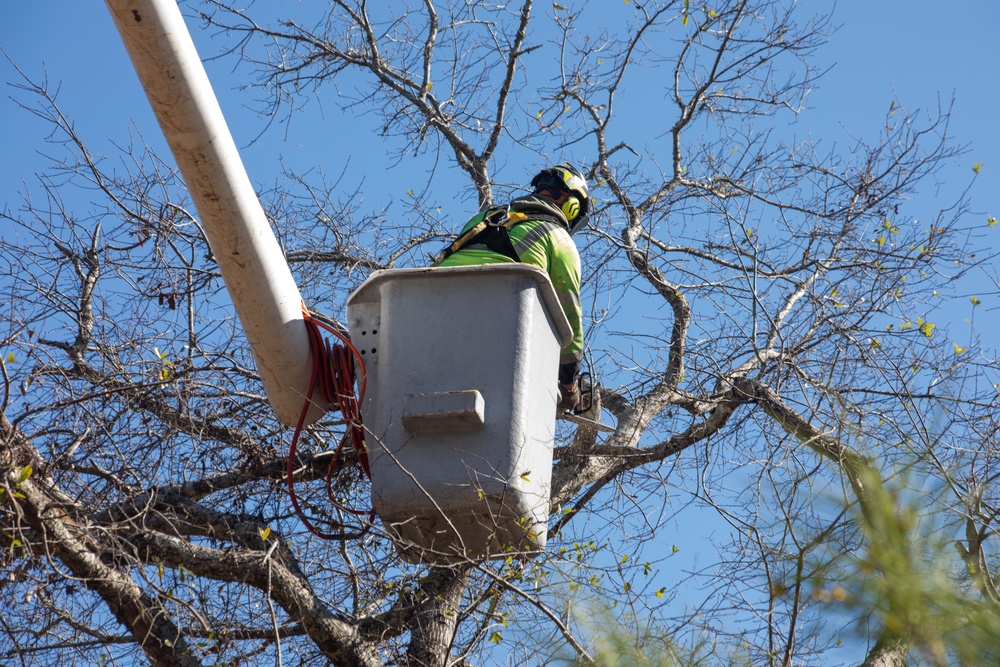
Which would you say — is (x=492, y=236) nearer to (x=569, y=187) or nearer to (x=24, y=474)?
(x=569, y=187)

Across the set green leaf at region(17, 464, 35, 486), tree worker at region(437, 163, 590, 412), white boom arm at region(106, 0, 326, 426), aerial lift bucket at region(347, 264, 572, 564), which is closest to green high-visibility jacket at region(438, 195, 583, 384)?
tree worker at region(437, 163, 590, 412)

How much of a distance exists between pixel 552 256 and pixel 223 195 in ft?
6.12

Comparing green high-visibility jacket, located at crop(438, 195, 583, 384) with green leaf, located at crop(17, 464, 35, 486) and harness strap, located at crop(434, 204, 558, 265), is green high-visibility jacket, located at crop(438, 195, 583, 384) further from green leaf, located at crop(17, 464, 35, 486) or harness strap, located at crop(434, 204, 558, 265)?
green leaf, located at crop(17, 464, 35, 486)

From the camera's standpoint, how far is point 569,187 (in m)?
6.58

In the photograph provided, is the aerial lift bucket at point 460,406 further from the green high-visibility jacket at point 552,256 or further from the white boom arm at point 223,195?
the green high-visibility jacket at point 552,256

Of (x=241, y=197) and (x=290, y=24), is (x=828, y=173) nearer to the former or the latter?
(x=290, y=24)

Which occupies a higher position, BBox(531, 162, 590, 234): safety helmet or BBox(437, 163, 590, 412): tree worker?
BBox(531, 162, 590, 234): safety helmet

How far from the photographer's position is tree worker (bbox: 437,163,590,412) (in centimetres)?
553

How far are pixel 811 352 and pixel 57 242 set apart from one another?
4577 mm

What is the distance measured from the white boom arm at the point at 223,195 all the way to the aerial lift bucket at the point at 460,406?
0.36m

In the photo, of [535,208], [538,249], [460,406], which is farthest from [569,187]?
[460,406]

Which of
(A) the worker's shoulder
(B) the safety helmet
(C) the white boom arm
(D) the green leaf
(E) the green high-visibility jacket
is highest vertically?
(B) the safety helmet

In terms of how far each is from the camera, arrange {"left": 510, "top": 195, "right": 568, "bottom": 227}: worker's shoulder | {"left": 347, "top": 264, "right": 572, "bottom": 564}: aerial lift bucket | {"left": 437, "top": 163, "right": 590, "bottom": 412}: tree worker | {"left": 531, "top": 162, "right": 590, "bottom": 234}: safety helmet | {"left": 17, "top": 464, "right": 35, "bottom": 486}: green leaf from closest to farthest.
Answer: {"left": 17, "top": 464, "right": 35, "bottom": 486}: green leaf
{"left": 347, "top": 264, "right": 572, "bottom": 564}: aerial lift bucket
{"left": 437, "top": 163, "right": 590, "bottom": 412}: tree worker
{"left": 510, "top": 195, "right": 568, "bottom": 227}: worker's shoulder
{"left": 531, "top": 162, "right": 590, "bottom": 234}: safety helmet

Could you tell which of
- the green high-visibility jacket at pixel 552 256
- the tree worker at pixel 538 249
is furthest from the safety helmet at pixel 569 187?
the green high-visibility jacket at pixel 552 256
